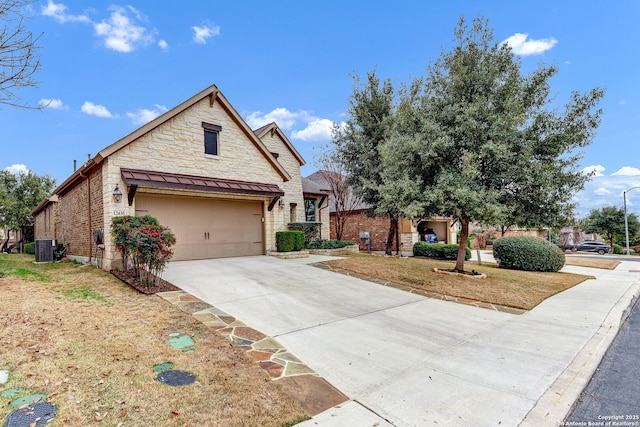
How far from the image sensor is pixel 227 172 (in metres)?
13.3

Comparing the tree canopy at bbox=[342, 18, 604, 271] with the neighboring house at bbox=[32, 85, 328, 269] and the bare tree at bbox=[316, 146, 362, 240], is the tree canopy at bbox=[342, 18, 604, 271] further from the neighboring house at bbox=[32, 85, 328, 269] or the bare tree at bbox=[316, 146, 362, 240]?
the bare tree at bbox=[316, 146, 362, 240]

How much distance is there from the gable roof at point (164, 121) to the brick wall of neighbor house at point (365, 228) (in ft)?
32.5

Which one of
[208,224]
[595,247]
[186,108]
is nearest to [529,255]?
[208,224]

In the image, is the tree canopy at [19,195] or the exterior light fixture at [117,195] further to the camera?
the tree canopy at [19,195]

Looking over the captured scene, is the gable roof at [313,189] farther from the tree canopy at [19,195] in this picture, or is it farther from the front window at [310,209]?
the tree canopy at [19,195]

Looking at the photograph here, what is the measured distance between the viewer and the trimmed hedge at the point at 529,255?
1374 cm

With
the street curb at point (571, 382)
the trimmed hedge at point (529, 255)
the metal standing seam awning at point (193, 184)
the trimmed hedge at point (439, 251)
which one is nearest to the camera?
the street curb at point (571, 382)

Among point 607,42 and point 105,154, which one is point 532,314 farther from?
point 105,154

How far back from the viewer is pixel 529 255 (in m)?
13.9

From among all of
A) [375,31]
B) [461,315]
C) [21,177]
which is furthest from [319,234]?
[21,177]

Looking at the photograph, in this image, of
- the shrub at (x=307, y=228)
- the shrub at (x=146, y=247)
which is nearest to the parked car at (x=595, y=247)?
the shrub at (x=307, y=228)

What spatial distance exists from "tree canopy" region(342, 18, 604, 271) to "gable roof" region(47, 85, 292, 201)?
21.4 feet

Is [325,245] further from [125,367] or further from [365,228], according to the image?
[125,367]

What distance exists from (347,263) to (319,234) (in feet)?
24.3
